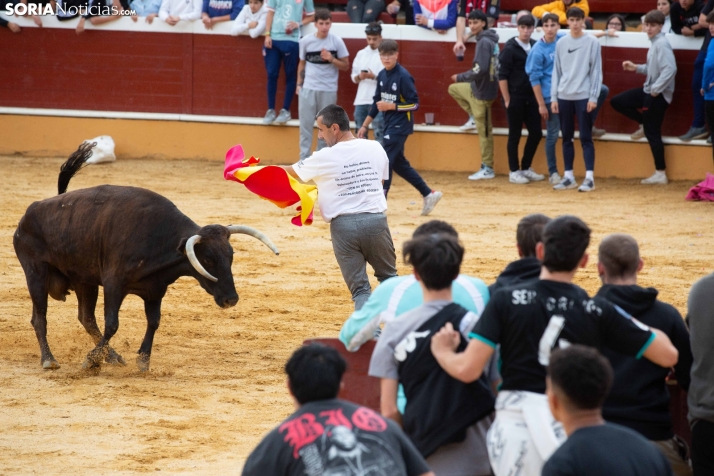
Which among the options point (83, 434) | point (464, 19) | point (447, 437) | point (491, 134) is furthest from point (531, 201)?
point (447, 437)

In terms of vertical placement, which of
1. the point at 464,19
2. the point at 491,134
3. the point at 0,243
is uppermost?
the point at 464,19

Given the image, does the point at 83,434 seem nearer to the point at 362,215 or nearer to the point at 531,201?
the point at 362,215

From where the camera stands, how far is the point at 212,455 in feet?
16.4

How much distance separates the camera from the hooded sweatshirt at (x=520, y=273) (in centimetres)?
352

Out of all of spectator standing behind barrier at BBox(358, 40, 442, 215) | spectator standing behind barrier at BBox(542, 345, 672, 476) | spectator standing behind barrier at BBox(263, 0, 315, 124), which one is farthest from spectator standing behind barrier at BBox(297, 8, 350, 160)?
spectator standing behind barrier at BBox(542, 345, 672, 476)

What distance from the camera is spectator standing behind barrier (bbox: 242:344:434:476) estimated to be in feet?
8.46

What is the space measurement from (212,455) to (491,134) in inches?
371

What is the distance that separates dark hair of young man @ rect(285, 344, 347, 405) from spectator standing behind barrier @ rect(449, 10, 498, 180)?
432 inches

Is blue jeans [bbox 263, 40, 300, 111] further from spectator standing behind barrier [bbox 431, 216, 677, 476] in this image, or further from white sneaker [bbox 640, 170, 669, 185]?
spectator standing behind barrier [bbox 431, 216, 677, 476]

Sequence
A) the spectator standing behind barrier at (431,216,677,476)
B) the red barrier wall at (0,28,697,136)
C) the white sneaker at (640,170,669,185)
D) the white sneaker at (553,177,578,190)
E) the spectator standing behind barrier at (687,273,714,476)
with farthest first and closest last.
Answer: the red barrier wall at (0,28,697,136) < the white sneaker at (640,170,669,185) < the white sneaker at (553,177,578,190) < the spectator standing behind barrier at (687,273,714,476) < the spectator standing behind barrier at (431,216,677,476)

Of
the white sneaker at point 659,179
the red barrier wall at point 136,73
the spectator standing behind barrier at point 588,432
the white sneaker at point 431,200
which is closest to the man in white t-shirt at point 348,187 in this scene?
the spectator standing behind barrier at point 588,432

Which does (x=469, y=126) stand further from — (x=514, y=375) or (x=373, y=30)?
(x=514, y=375)

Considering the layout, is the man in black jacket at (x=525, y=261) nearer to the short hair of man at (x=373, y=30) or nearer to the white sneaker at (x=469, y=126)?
the short hair of man at (x=373, y=30)

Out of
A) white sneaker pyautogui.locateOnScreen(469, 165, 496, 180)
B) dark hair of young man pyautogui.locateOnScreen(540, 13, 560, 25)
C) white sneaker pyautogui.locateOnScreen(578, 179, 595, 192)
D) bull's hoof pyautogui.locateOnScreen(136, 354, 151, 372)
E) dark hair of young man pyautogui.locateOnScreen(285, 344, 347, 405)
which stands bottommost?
bull's hoof pyautogui.locateOnScreen(136, 354, 151, 372)
